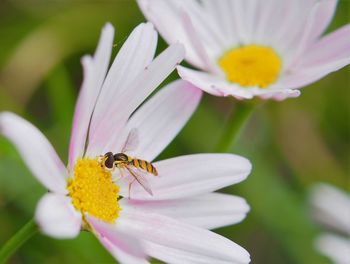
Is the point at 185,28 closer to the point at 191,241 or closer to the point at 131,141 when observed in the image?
the point at 131,141

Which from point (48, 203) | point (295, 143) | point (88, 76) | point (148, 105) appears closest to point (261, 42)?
point (148, 105)

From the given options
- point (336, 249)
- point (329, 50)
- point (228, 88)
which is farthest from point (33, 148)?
point (336, 249)

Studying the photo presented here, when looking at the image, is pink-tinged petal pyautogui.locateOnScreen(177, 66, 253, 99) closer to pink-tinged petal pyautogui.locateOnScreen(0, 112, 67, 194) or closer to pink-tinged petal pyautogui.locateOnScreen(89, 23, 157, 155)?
pink-tinged petal pyautogui.locateOnScreen(89, 23, 157, 155)

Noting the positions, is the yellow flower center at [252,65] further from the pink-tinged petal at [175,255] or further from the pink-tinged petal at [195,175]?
the pink-tinged petal at [175,255]

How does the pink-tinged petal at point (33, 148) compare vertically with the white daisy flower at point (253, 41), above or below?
below

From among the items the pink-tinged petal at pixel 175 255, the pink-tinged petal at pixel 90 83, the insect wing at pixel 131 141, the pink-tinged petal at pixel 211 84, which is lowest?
the pink-tinged petal at pixel 175 255

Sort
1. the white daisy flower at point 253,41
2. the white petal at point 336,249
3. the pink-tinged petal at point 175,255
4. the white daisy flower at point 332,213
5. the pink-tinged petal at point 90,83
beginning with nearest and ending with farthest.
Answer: the pink-tinged petal at point 90,83, the pink-tinged petal at point 175,255, the white daisy flower at point 253,41, the white petal at point 336,249, the white daisy flower at point 332,213

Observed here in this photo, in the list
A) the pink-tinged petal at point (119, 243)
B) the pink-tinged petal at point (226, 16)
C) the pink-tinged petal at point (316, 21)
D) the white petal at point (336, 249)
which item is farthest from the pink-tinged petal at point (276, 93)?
the white petal at point (336, 249)
